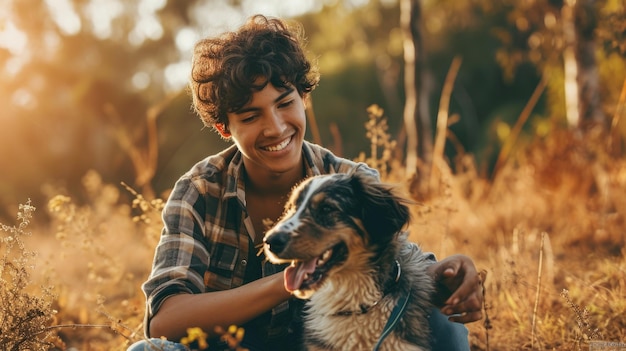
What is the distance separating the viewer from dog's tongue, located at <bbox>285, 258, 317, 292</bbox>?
3094mm

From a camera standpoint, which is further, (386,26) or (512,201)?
(386,26)

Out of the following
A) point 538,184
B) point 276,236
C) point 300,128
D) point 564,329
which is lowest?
point 564,329

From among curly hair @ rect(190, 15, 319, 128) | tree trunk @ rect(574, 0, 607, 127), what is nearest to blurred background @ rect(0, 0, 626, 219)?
tree trunk @ rect(574, 0, 607, 127)

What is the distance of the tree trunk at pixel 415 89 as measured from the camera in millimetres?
8312

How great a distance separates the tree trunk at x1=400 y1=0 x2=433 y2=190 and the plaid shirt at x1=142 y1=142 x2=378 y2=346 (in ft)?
14.6

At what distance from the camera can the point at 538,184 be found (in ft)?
25.7

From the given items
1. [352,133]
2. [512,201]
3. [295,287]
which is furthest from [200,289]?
[352,133]

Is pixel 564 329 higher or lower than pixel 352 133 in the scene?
lower

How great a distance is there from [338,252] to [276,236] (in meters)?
0.44

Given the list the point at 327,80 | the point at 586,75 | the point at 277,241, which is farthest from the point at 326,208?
the point at 327,80

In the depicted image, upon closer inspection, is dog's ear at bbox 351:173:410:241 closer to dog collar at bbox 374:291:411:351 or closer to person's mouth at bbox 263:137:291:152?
dog collar at bbox 374:291:411:351

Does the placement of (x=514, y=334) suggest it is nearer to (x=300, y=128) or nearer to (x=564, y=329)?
(x=564, y=329)

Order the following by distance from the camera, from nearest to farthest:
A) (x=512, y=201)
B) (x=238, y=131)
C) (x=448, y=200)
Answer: (x=238, y=131) → (x=448, y=200) → (x=512, y=201)

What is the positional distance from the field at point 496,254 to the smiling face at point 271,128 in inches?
40.4
